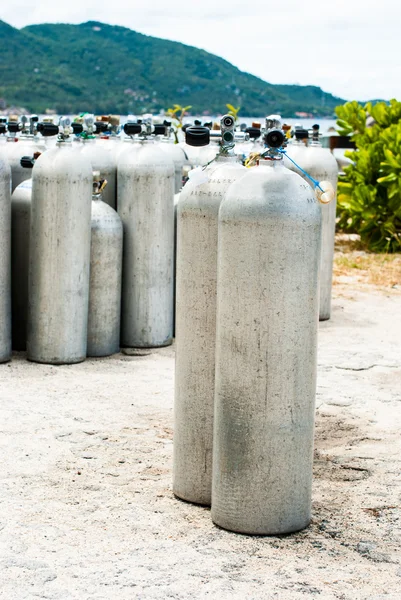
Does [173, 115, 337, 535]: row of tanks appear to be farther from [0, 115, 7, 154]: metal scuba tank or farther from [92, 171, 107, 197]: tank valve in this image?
[0, 115, 7, 154]: metal scuba tank

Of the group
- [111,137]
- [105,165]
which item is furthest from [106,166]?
[111,137]

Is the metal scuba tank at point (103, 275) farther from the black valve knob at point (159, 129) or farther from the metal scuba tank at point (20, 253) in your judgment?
the black valve knob at point (159, 129)

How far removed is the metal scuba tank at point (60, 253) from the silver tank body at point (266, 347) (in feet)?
7.00

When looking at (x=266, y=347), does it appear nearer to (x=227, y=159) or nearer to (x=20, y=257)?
(x=227, y=159)

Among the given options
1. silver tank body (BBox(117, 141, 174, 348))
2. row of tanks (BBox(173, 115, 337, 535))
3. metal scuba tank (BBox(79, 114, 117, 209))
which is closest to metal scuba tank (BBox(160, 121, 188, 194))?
metal scuba tank (BBox(79, 114, 117, 209))

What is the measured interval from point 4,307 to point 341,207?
501cm

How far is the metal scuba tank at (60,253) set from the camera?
4836 mm

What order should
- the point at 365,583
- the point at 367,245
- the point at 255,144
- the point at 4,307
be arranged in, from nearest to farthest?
the point at 365,583 < the point at 4,307 < the point at 255,144 < the point at 367,245

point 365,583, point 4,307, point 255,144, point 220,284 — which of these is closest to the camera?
point 365,583

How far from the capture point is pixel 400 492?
133 inches

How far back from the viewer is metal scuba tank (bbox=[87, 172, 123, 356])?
5.14 meters

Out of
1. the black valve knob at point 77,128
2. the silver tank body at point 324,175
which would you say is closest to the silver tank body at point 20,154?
the black valve knob at point 77,128

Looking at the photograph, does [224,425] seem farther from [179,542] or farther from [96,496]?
[96,496]

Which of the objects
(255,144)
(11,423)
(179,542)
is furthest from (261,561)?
(255,144)
